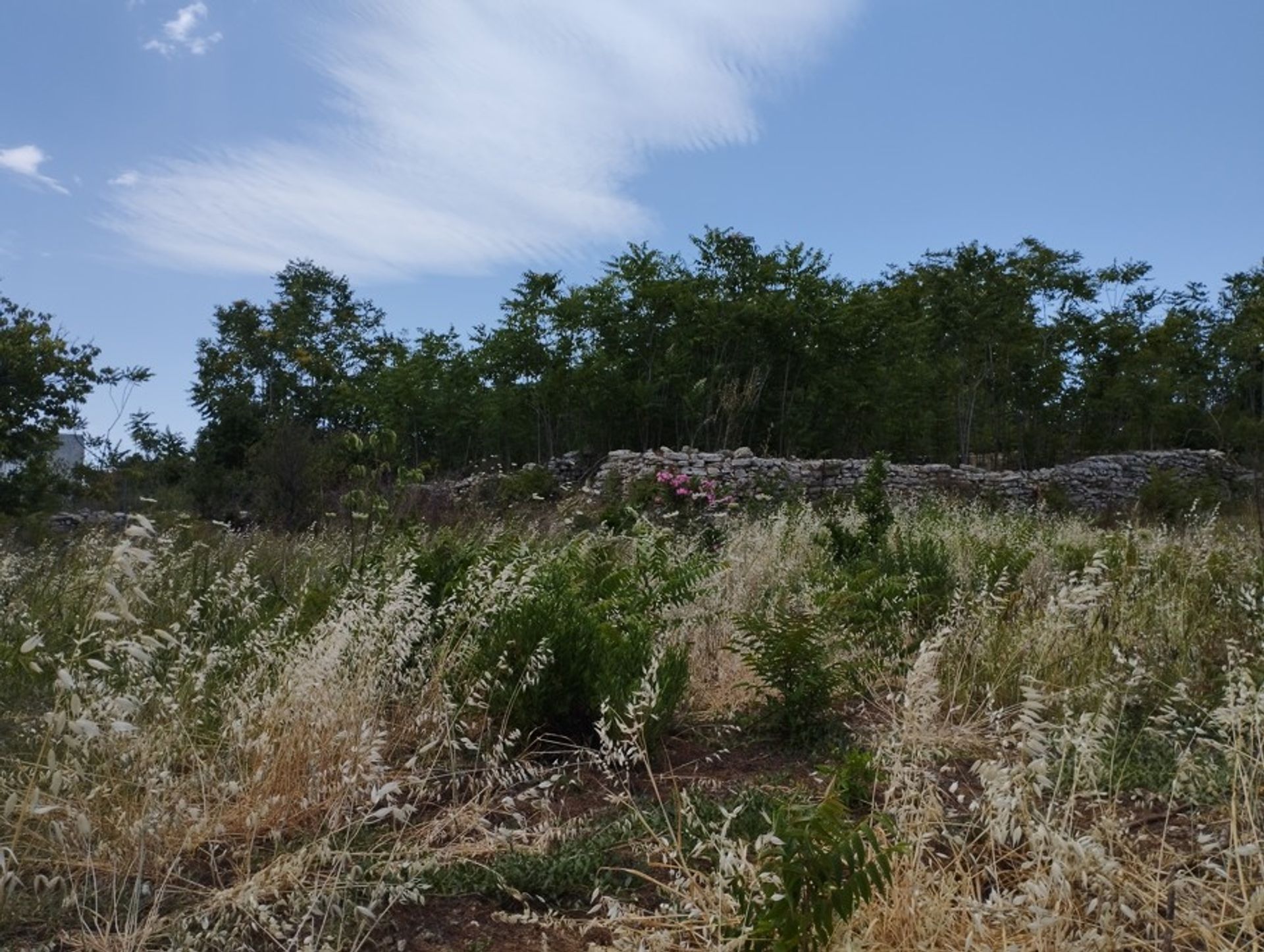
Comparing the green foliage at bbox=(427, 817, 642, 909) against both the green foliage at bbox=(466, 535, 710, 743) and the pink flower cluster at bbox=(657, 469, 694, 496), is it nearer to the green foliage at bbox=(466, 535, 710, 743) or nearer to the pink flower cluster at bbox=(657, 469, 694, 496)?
the green foliage at bbox=(466, 535, 710, 743)

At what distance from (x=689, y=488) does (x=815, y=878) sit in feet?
39.9

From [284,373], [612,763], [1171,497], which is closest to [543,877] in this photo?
[612,763]

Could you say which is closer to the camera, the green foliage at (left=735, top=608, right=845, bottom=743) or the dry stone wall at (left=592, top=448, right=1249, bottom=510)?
the green foliage at (left=735, top=608, right=845, bottom=743)

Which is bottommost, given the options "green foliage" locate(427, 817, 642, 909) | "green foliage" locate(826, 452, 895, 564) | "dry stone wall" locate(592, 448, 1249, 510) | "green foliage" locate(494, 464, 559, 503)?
"green foliage" locate(427, 817, 642, 909)

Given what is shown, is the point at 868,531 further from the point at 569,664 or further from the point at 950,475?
the point at 950,475

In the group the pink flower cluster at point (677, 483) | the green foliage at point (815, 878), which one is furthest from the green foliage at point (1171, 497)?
the green foliage at point (815, 878)

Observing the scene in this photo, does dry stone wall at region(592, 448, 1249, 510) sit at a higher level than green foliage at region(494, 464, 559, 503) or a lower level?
higher

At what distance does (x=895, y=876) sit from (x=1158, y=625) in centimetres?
331

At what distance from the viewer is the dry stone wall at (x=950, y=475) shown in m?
15.6

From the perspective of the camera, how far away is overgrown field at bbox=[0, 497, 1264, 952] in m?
2.01

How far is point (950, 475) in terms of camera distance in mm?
18406

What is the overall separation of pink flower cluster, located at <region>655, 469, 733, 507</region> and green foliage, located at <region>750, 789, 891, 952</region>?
1105 centimetres

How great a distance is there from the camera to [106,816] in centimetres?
253

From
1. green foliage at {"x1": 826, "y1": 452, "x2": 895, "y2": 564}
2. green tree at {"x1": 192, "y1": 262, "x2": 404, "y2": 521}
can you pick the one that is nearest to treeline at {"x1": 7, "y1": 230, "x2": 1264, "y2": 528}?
green tree at {"x1": 192, "y1": 262, "x2": 404, "y2": 521}
